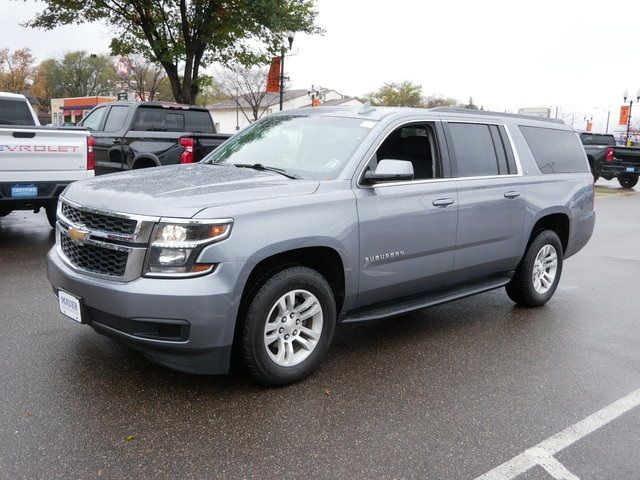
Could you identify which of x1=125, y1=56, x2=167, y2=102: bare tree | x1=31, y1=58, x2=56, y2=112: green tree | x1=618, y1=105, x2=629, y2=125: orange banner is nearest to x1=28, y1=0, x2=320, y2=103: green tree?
x1=125, y1=56, x2=167, y2=102: bare tree

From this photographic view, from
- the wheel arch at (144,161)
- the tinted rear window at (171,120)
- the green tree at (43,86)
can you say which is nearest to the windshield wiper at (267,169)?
the wheel arch at (144,161)

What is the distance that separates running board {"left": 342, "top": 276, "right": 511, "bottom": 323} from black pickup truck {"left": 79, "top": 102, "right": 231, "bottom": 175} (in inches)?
233

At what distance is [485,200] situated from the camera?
193 inches

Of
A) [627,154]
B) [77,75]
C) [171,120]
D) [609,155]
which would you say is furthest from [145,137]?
[77,75]

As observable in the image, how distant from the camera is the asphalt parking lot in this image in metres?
2.93

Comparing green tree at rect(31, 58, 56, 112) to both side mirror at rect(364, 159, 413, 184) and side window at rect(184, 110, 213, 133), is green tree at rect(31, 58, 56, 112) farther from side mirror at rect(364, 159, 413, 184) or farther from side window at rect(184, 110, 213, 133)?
side mirror at rect(364, 159, 413, 184)

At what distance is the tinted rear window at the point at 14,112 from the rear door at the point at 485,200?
278 inches

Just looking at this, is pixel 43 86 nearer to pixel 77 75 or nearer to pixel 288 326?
pixel 77 75

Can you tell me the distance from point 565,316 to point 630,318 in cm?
64

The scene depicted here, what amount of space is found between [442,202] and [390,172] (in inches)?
29.5

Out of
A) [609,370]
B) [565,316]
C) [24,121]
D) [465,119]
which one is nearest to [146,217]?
[465,119]

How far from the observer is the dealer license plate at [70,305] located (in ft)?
11.5

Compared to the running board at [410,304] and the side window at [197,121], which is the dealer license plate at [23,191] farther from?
the running board at [410,304]

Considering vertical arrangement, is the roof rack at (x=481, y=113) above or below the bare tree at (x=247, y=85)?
below
